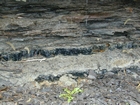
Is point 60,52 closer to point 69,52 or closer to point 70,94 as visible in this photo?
point 69,52

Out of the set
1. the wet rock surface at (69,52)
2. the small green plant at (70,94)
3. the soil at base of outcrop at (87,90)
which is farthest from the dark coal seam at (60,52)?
the small green plant at (70,94)

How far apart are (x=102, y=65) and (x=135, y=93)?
72 centimetres

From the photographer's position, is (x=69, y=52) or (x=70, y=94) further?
(x=69, y=52)

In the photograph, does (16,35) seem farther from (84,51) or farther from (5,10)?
(84,51)

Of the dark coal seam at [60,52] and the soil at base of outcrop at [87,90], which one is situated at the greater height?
the dark coal seam at [60,52]

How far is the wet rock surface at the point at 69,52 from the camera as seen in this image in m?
3.58

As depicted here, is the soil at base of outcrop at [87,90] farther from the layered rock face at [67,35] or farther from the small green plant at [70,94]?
the layered rock face at [67,35]

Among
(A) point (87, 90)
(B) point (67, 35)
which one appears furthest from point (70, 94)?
(B) point (67, 35)

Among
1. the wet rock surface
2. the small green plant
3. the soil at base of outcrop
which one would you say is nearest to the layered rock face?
the wet rock surface

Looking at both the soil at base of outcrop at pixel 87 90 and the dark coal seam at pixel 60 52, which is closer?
the soil at base of outcrop at pixel 87 90

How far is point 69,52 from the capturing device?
4066 millimetres

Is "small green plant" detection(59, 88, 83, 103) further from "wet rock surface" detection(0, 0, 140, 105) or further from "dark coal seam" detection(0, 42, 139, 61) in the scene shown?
"dark coal seam" detection(0, 42, 139, 61)

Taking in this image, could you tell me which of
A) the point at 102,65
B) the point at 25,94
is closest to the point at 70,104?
the point at 25,94

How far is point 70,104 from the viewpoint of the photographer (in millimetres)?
3438
